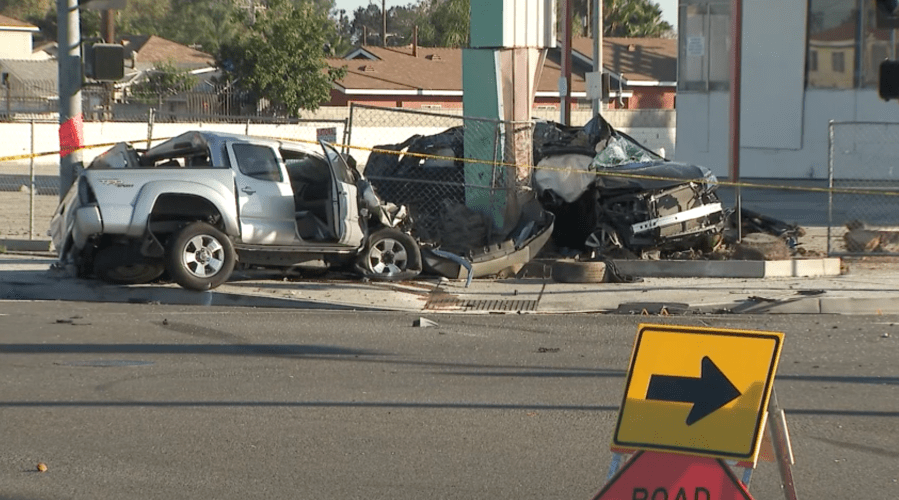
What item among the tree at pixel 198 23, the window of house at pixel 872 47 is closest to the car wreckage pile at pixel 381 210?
the window of house at pixel 872 47

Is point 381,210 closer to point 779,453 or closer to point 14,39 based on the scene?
point 779,453

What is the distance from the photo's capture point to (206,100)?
44438mm

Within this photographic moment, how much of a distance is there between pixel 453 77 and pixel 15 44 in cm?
2745

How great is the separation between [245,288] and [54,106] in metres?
33.4

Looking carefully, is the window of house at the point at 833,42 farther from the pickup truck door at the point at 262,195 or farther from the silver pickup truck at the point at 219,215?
the pickup truck door at the point at 262,195

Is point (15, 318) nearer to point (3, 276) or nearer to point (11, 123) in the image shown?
point (3, 276)

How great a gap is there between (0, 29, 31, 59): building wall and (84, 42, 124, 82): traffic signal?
5583 cm

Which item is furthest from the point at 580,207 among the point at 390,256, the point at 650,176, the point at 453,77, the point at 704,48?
the point at 453,77

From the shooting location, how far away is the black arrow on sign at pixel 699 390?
4625 millimetres

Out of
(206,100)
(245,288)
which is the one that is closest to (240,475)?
(245,288)

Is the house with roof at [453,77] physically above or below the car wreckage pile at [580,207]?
above

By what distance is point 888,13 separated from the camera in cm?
1091

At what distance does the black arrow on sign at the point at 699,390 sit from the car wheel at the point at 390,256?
9.07m

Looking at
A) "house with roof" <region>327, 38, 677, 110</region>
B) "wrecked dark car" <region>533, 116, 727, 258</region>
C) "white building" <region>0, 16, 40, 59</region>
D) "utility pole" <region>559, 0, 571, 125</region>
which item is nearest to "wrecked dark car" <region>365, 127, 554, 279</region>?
"wrecked dark car" <region>533, 116, 727, 258</region>
